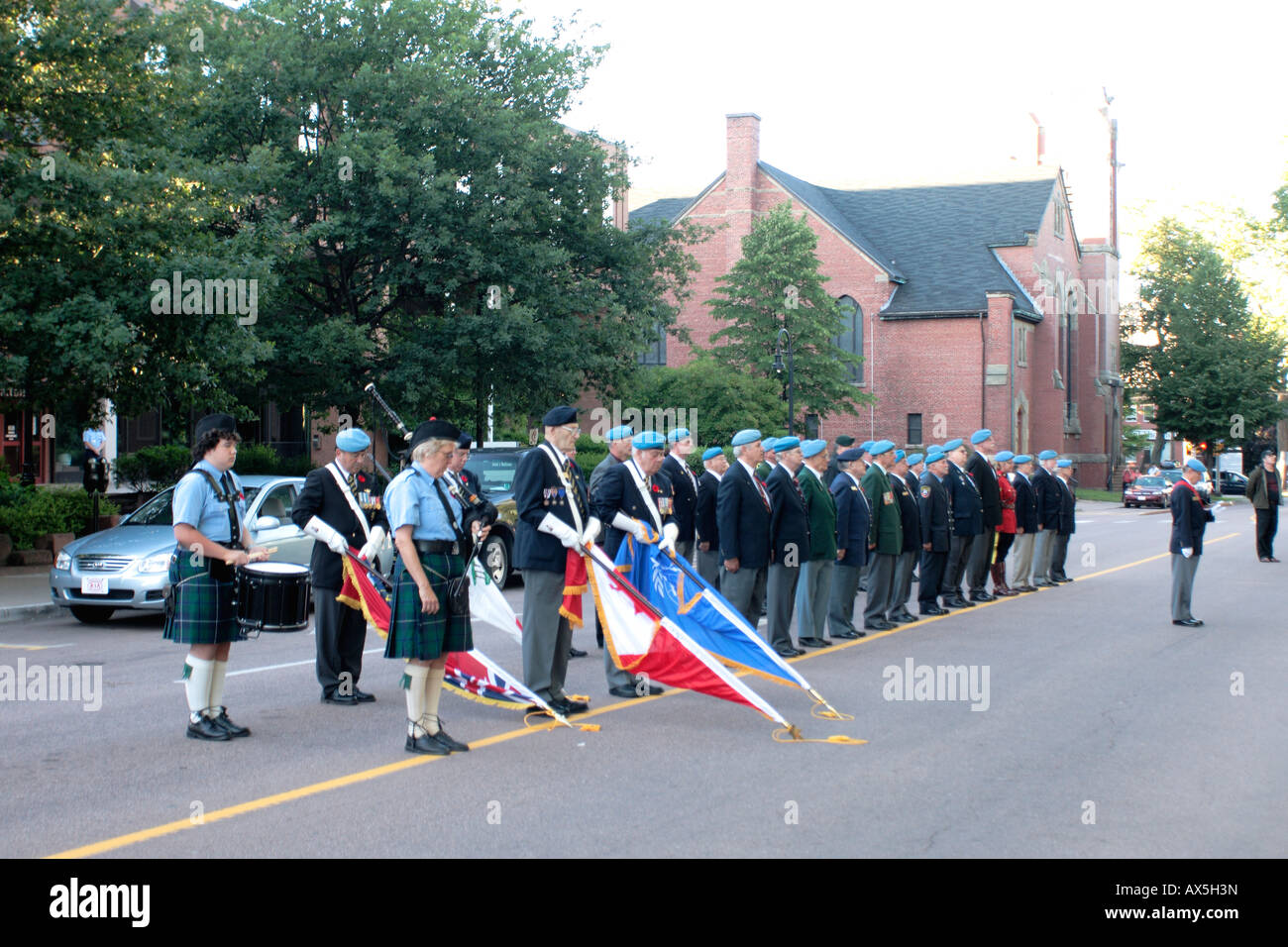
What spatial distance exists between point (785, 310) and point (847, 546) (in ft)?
109

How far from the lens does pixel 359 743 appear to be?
752 cm

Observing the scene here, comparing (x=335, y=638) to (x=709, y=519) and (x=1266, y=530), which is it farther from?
(x=1266, y=530)

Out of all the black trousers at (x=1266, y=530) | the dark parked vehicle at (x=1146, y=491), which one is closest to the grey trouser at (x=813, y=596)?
the black trousers at (x=1266, y=530)

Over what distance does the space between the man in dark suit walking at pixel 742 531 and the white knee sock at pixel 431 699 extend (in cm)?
400

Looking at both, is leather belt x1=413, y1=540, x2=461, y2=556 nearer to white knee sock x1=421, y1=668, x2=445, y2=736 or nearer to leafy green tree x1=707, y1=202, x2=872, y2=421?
white knee sock x1=421, y1=668, x2=445, y2=736

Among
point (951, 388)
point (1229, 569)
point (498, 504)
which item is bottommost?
point (1229, 569)

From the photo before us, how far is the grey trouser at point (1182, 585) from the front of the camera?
13.5 meters

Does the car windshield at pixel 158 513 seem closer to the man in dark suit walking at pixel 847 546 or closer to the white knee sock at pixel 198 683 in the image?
the man in dark suit walking at pixel 847 546

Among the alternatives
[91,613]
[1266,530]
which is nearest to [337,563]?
[91,613]

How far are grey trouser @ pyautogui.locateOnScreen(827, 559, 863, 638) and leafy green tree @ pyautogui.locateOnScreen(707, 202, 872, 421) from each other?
32.2 m

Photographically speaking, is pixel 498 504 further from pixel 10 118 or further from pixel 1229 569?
pixel 1229 569

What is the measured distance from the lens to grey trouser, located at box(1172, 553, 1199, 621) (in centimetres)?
1355
